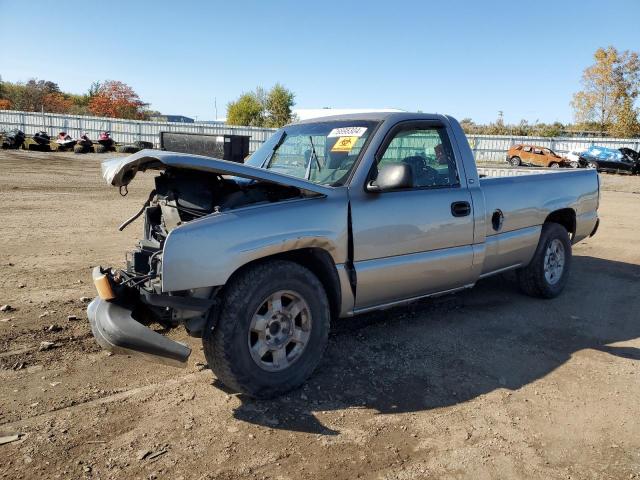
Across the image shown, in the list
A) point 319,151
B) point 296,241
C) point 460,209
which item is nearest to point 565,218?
point 460,209

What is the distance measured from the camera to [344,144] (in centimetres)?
411

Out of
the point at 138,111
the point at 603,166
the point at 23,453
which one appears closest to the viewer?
the point at 23,453

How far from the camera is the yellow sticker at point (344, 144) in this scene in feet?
13.4

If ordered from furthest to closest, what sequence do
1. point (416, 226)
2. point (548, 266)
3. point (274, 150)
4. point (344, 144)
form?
point (548, 266) < point (274, 150) < point (344, 144) < point (416, 226)

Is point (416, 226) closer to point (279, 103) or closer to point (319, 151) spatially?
point (319, 151)

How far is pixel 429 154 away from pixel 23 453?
3.62m

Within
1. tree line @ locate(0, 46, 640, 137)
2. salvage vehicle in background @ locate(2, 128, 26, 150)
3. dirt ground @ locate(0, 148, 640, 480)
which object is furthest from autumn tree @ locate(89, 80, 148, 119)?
dirt ground @ locate(0, 148, 640, 480)

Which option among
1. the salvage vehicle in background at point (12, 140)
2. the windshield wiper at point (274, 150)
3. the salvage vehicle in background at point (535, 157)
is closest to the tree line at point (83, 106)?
the salvage vehicle in background at point (12, 140)

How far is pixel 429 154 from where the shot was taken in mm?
4539

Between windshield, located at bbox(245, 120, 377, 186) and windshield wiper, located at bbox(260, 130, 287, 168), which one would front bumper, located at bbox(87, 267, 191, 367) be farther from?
windshield wiper, located at bbox(260, 130, 287, 168)

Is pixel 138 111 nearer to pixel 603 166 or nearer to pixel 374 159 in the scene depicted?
pixel 603 166

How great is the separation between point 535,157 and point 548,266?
92.8 ft

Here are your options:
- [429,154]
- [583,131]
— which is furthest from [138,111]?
[429,154]

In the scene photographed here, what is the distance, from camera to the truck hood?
3.03 metres
